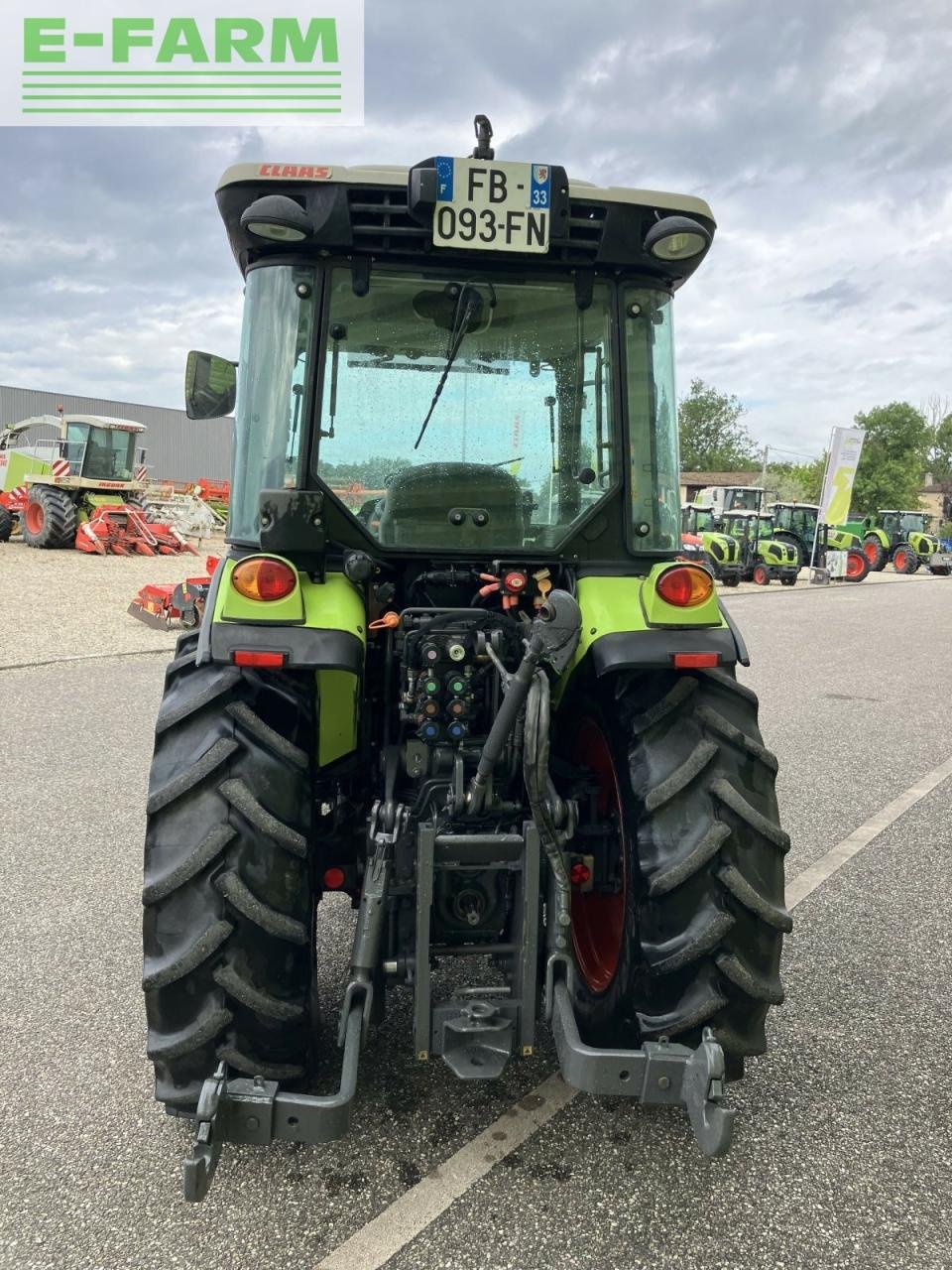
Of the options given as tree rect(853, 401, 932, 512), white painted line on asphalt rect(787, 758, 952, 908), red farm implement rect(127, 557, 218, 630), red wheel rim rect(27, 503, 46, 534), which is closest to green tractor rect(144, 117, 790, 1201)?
white painted line on asphalt rect(787, 758, 952, 908)

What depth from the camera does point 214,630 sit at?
233 cm

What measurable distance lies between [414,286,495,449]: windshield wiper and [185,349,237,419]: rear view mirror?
0.61 metres

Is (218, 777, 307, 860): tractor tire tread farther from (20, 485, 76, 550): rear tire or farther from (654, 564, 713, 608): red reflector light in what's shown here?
(20, 485, 76, 550): rear tire

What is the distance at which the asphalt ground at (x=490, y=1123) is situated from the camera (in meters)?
2.06

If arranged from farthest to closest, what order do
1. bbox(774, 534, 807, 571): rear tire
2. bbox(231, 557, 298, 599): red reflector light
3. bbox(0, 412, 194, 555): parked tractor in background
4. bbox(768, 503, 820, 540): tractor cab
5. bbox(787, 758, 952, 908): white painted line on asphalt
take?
bbox(768, 503, 820, 540): tractor cab
bbox(774, 534, 807, 571): rear tire
bbox(0, 412, 194, 555): parked tractor in background
bbox(787, 758, 952, 908): white painted line on asphalt
bbox(231, 557, 298, 599): red reflector light

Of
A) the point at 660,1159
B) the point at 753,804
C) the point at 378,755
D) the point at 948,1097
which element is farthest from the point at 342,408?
the point at 948,1097

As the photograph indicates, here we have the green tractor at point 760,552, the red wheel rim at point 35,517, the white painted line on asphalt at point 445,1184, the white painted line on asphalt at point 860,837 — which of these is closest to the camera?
the white painted line on asphalt at point 445,1184

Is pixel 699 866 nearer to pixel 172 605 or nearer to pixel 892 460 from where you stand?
pixel 172 605

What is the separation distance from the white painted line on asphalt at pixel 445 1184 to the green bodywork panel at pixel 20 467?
2240 centimetres

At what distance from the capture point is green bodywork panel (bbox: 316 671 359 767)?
2.67 meters

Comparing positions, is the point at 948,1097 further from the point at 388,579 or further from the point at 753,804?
the point at 388,579

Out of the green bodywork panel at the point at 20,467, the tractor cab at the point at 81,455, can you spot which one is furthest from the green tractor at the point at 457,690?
the green bodywork panel at the point at 20,467

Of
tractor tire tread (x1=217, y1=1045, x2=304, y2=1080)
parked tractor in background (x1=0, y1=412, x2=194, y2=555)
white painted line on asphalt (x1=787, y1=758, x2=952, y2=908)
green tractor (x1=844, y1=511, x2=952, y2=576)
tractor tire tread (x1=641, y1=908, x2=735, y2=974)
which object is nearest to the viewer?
tractor tire tread (x1=217, y1=1045, x2=304, y2=1080)

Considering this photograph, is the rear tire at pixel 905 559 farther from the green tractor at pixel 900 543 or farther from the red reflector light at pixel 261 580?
the red reflector light at pixel 261 580
